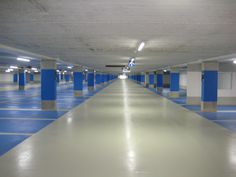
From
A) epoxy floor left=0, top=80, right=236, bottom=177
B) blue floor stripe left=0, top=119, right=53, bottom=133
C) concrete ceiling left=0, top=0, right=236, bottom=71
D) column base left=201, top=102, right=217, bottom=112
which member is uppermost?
concrete ceiling left=0, top=0, right=236, bottom=71

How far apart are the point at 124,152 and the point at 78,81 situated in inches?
943

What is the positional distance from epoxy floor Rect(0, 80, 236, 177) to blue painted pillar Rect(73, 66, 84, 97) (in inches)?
705

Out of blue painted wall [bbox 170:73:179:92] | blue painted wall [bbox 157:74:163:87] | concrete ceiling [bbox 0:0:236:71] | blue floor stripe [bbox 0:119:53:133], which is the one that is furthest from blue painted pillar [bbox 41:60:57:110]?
blue painted wall [bbox 157:74:163:87]

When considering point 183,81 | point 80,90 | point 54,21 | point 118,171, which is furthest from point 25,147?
point 183,81

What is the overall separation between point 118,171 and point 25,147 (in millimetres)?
3738

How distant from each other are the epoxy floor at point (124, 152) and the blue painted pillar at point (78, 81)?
17.9 meters

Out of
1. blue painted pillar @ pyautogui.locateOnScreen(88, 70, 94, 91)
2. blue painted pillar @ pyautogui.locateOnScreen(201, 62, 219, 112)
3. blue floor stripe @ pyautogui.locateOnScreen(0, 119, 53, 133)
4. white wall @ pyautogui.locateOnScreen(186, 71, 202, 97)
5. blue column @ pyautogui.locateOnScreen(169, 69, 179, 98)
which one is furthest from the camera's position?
blue painted pillar @ pyautogui.locateOnScreen(88, 70, 94, 91)

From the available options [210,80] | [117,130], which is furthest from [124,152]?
[210,80]

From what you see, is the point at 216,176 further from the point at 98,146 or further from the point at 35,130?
the point at 35,130

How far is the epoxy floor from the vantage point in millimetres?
6355

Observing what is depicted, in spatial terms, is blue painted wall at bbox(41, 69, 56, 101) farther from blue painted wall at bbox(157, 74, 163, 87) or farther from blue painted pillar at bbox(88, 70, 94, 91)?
blue painted wall at bbox(157, 74, 163, 87)

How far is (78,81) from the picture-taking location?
31109mm

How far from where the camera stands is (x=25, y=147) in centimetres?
834

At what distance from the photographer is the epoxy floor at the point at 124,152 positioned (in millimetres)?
6355
